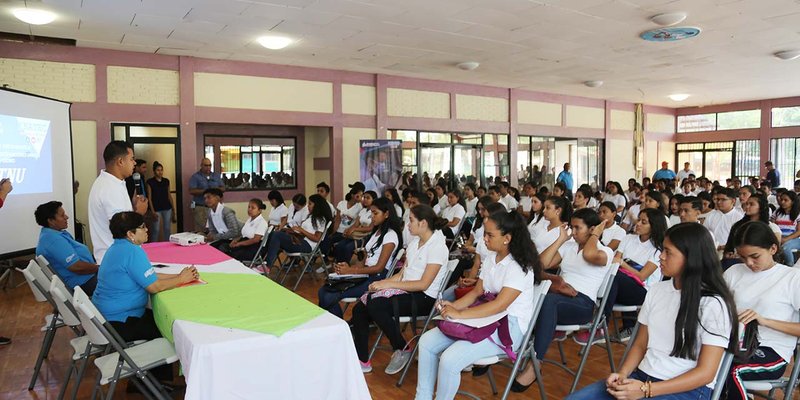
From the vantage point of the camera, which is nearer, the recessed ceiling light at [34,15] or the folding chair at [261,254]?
the recessed ceiling light at [34,15]

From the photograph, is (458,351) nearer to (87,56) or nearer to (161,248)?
(161,248)

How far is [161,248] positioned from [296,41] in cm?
395

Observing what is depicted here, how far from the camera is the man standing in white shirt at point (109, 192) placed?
3.96m

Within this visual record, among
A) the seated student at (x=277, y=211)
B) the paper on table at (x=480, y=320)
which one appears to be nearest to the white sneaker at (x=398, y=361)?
the paper on table at (x=480, y=320)

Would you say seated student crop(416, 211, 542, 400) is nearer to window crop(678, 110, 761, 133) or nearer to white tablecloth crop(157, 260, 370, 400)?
white tablecloth crop(157, 260, 370, 400)

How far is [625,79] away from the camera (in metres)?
11.4

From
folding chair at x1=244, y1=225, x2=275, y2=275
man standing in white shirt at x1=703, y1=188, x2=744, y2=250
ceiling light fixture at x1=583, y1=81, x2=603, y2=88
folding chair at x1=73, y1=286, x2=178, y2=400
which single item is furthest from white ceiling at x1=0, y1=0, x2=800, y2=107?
folding chair at x1=73, y1=286, x2=178, y2=400

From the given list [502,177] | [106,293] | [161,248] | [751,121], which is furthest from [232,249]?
[751,121]

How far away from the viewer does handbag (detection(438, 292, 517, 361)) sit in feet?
9.50

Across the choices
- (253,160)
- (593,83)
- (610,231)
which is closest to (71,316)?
(610,231)

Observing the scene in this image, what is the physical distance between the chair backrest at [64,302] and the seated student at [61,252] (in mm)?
Answer: 1318

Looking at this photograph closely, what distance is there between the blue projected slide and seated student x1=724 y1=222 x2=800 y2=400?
21.2ft

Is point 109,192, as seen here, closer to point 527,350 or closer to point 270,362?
point 270,362

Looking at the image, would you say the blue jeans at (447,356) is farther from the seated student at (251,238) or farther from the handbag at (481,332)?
the seated student at (251,238)
